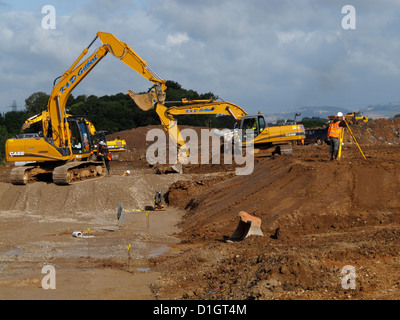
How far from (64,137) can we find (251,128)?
8.27 meters

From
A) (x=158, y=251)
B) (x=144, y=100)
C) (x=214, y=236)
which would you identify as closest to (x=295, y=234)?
(x=214, y=236)

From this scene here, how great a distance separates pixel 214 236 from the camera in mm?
12141

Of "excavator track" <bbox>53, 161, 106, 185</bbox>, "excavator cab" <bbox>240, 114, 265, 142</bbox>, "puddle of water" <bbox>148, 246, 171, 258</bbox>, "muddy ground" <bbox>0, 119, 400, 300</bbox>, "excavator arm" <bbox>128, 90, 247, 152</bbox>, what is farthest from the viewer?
"excavator cab" <bbox>240, 114, 265, 142</bbox>

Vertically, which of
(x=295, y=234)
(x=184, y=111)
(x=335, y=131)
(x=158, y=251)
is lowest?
(x=158, y=251)

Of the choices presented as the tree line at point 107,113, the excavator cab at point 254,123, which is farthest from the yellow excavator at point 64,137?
the tree line at point 107,113

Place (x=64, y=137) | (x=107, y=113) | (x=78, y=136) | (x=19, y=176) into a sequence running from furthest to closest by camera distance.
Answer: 1. (x=107, y=113)
2. (x=78, y=136)
3. (x=64, y=137)
4. (x=19, y=176)

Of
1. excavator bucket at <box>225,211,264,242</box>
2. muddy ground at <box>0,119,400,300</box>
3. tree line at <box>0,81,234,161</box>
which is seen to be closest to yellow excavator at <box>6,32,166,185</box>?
muddy ground at <box>0,119,400,300</box>

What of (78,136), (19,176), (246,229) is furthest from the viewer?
(78,136)

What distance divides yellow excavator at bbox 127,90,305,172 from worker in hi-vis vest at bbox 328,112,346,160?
21.2ft

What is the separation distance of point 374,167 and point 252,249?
5.73m

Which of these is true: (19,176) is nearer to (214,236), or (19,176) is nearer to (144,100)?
(144,100)

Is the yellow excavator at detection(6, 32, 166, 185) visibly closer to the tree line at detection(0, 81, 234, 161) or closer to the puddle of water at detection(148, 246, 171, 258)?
the puddle of water at detection(148, 246, 171, 258)

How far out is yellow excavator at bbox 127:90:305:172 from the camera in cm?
2217

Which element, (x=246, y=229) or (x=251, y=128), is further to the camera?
(x=251, y=128)
